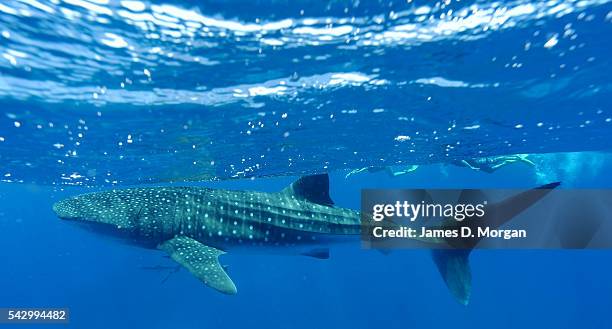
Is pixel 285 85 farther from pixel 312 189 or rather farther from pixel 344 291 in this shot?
pixel 344 291

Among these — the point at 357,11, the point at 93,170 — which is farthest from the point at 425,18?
the point at 93,170

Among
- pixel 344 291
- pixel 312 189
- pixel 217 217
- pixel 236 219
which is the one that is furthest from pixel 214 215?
pixel 344 291

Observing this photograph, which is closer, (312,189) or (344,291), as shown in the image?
(312,189)

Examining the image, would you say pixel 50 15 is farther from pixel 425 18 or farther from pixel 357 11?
pixel 425 18

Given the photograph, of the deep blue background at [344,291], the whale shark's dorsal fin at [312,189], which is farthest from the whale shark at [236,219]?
the deep blue background at [344,291]

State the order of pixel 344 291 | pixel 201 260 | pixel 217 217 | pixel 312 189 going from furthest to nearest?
pixel 344 291
pixel 312 189
pixel 217 217
pixel 201 260

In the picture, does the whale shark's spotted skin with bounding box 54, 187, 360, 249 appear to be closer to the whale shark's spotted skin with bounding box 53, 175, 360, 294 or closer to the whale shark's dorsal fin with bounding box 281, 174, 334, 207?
the whale shark's spotted skin with bounding box 53, 175, 360, 294

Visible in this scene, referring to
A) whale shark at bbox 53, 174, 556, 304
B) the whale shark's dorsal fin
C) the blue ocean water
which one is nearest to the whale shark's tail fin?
whale shark at bbox 53, 174, 556, 304

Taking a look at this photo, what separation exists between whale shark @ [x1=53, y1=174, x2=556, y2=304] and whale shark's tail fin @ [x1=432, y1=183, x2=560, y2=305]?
0.02 metres

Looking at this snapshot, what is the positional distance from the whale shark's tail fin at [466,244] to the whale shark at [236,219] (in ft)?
0.08

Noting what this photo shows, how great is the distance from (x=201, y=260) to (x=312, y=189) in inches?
138

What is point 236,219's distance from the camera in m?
9.98

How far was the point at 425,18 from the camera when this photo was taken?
6559 millimetres

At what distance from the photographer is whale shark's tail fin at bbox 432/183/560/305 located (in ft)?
32.5
